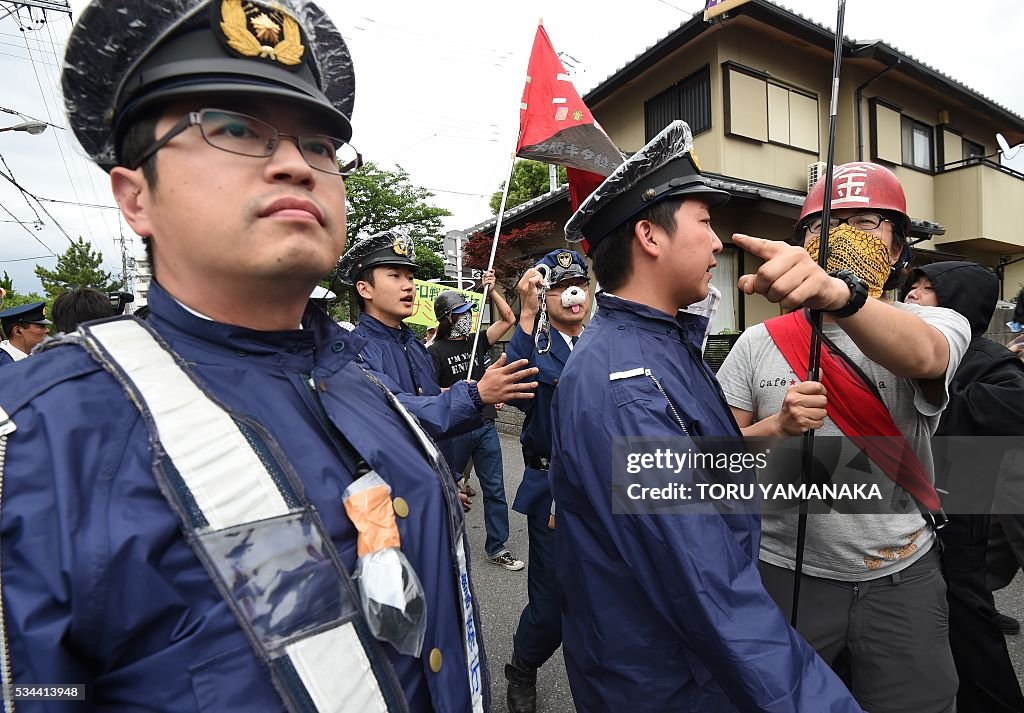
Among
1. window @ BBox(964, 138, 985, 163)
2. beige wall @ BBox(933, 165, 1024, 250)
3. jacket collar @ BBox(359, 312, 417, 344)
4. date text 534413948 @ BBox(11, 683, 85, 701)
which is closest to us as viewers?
date text 534413948 @ BBox(11, 683, 85, 701)

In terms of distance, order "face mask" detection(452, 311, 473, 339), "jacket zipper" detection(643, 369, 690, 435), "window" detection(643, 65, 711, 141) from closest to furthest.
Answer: "jacket zipper" detection(643, 369, 690, 435) → "face mask" detection(452, 311, 473, 339) → "window" detection(643, 65, 711, 141)

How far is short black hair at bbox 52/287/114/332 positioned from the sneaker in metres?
3.59

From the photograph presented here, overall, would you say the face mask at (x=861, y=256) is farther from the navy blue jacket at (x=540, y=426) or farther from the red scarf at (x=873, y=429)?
the navy blue jacket at (x=540, y=426)

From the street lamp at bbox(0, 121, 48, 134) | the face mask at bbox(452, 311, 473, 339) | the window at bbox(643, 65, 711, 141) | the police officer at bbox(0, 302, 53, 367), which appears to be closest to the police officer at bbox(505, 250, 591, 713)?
the face mask at bbox(452, 311, 473, 339)

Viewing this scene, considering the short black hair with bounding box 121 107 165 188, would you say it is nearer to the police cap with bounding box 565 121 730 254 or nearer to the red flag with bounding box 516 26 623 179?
the police cap with bounding box 565 121 730 254

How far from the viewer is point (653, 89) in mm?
11336

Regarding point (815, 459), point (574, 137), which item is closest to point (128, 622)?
point (815, 459)

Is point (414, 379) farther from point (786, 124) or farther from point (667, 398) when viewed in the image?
point (786, 124)

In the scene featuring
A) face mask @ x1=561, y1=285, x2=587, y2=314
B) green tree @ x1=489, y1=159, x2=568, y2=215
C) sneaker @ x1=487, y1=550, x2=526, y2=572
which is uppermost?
green tree @ x1=489, y1=159, x2=568, y2=215

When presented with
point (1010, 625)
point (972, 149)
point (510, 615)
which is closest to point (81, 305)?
point (510, 615)

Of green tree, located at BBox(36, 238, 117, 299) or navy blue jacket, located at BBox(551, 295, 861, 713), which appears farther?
green tree, located at BBox(36, 238, 117, 299)

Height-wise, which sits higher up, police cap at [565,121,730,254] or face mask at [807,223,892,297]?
police cap at [565,121,730,254]

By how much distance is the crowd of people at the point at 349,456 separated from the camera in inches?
30.7

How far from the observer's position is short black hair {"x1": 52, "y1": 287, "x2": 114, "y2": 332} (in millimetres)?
4246
